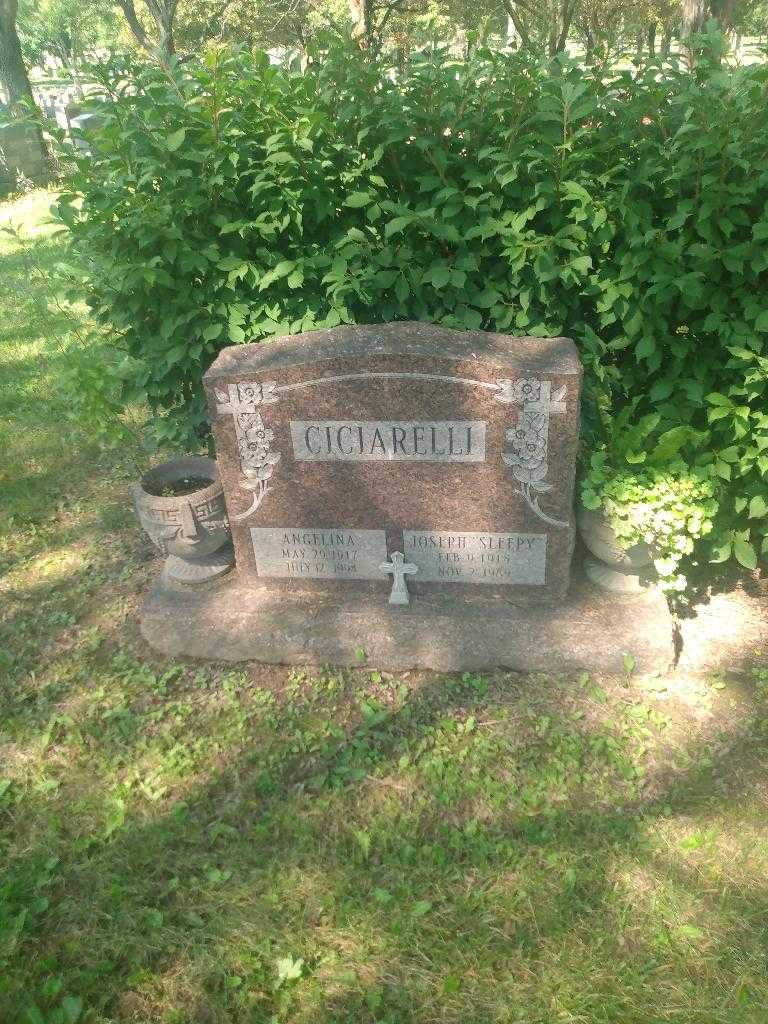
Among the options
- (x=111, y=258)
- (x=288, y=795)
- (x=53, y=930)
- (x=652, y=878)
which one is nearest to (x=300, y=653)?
(x=288, y=795)

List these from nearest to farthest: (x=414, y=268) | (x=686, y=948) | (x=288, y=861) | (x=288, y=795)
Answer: (x=686, y=948), (x=288, y=861), (x=288, y=795), (x=414, y=268)

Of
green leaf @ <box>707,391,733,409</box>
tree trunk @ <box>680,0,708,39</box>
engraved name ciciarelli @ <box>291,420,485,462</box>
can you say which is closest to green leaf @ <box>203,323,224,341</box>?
engraved name ciciarelli @ <box>291,420,485,462</box>

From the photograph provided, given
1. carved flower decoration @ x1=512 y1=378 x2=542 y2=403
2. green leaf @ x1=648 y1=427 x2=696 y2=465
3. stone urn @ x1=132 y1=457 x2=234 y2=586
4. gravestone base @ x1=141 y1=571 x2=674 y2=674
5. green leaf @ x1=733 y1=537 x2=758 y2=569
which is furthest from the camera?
stone urn @ x1=132 y1=457 x2=234 y2=586

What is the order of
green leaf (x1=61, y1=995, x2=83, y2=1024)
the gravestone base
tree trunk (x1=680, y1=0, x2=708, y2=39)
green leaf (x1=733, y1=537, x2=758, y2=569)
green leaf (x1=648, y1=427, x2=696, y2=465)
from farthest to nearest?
tree trunk (x1=680, y1=0, x2=708, y2=39)
green leaf (x1=733, y1=537, x2=758, y2=569)
the gravestone base
green leaf (x1=648, y1=427, x2=696, y2=465)
green leaf (x1=61, y1=995, x2=83, y2=1024)

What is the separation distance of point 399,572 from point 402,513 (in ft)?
0.95

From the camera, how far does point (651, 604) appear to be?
3.57 m

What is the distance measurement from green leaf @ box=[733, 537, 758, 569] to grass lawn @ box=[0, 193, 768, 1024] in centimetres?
40

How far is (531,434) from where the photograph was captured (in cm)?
329

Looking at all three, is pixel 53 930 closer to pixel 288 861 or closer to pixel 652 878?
pixel 288 861

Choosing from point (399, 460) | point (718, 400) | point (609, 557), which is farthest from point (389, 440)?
point (718, 400)

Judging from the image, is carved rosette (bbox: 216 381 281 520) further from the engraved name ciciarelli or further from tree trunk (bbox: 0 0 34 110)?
tree trunk (bbox: 0 0 34 110)

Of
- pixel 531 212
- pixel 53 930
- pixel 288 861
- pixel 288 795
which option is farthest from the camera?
pixel 531 212

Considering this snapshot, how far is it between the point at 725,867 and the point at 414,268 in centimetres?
268

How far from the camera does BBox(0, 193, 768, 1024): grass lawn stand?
2.38m
